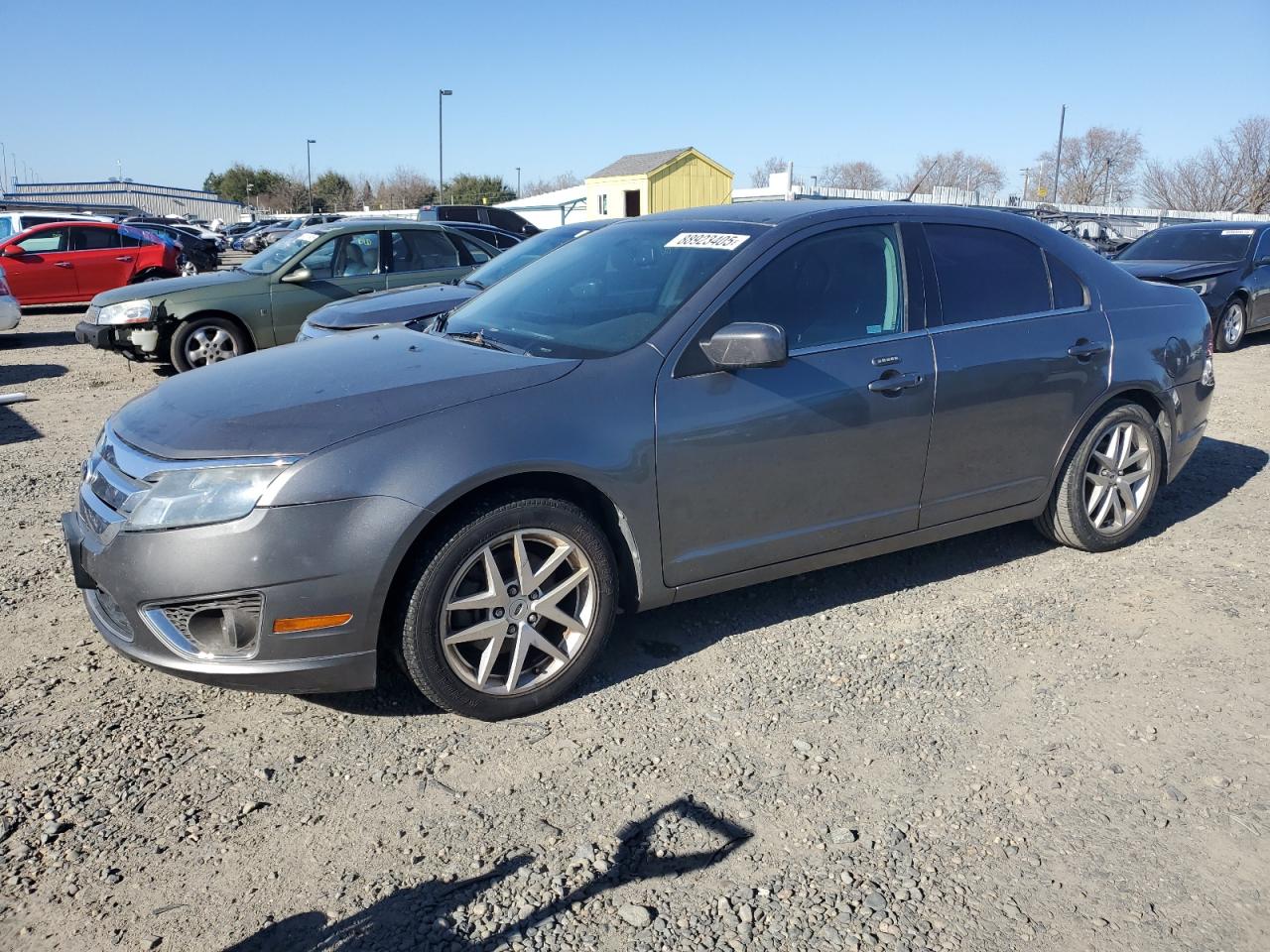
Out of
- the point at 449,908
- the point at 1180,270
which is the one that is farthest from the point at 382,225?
the point at 1180,270

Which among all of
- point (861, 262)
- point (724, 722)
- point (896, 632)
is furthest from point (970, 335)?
point (724, 722)

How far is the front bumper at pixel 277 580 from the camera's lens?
2.94 metres

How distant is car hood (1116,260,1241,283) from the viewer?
38.5 feet

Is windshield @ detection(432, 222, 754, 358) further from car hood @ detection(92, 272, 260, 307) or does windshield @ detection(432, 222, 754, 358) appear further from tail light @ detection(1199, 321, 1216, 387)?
car hood @ detection(92, 272, 260, 307)

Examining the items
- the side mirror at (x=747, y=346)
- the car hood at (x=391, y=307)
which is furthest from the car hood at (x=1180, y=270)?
the side mirror at (x=747, y=346)

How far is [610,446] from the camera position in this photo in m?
3.42

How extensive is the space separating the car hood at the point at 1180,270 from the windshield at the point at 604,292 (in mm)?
9291

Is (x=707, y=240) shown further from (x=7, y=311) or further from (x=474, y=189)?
(x=474, y=189)

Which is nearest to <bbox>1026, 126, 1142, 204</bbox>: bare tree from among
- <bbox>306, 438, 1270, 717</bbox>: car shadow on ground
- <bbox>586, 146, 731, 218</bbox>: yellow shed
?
<bbox>586, 146, 731, 218</bbox>: yellow shed

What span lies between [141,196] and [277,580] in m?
80.4

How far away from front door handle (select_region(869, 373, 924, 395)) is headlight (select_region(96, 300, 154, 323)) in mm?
7838

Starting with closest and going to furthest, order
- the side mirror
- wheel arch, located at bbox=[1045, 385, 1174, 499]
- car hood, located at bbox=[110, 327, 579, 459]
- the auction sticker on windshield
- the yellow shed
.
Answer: car hood, located at bbox=[110, 327, 579, 459] < the side mirror < the auction sticker on windshield < wheel arch, located at bbox=[1045, 385, 1174, 499] < the yellow shed

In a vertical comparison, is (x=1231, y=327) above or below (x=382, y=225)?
below

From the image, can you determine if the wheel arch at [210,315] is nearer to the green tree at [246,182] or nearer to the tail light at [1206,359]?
the tail light at [1206,359]
